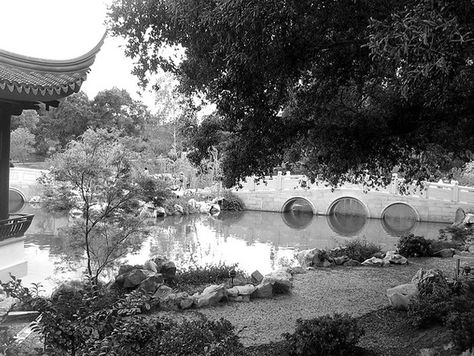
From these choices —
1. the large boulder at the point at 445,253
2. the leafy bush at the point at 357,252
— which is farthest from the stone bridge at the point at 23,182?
the large boulder at the point at 445,253

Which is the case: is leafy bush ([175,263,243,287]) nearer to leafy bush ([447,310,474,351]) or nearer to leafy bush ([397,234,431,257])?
leafy bush ([397,234,431,257])

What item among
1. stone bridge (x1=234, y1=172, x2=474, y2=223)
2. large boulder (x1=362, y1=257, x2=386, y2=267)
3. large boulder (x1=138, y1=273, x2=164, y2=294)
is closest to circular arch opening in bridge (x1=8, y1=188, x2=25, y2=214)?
stone bridge (x1=234, y1=172, x2=474, y2=223)

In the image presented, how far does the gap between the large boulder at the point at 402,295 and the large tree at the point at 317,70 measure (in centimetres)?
166

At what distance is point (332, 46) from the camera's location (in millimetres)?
4203

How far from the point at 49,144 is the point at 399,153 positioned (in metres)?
28.8

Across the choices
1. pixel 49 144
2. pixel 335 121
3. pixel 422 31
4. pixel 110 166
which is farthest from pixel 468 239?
pixel 49 144

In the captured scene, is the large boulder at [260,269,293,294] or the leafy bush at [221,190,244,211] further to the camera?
the leafy bush at [221,190,244,211]

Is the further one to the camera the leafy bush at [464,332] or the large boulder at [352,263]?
the large boulder at [352,263]

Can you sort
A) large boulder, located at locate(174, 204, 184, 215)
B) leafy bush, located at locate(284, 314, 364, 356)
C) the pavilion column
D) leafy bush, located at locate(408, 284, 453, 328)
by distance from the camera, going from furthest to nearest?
large boulder, located at locate(174, 204, 184, 215)
the pavilion column
leafy bush, located at locate(408, 284, 453, 328)
leafy bush, located at locate(284, 314, 364, 356)

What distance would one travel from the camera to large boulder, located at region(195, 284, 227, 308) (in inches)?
259

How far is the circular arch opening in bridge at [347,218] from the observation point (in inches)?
742

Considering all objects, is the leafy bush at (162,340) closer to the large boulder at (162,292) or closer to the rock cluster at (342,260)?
the large boulder at (162,292)

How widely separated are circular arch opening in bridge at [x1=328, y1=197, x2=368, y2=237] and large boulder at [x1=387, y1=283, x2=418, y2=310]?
11.5 meters

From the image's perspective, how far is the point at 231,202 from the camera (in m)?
23.8
